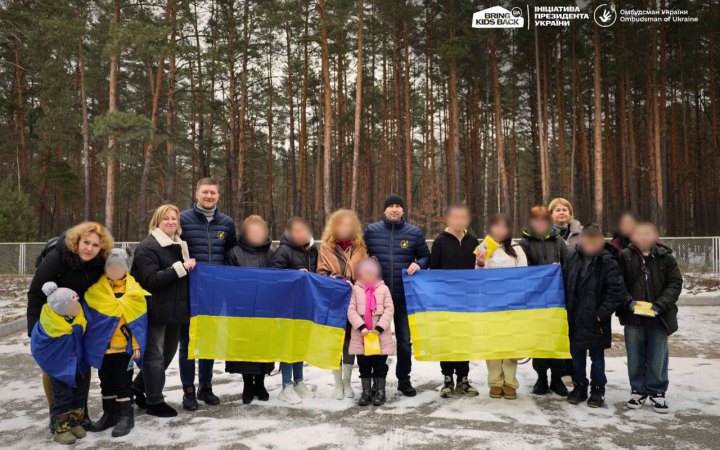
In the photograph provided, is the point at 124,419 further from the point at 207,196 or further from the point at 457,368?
the point at 457,368

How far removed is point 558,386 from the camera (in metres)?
4.83

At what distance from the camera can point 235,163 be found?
2294 cm

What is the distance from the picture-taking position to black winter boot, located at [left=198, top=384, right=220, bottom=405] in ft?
15.0

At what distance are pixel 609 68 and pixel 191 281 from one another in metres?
25.1

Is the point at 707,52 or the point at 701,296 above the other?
the point at 707,52

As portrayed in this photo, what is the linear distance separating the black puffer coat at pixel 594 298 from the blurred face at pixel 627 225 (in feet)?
0.98

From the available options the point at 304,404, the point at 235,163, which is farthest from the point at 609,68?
the point at 304,404

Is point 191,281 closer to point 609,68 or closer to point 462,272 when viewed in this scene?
point 462,272

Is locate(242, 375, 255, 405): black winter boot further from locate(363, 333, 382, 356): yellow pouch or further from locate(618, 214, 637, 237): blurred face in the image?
locate(618, 214, 637, 237): blurred face

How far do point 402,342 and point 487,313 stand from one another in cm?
92

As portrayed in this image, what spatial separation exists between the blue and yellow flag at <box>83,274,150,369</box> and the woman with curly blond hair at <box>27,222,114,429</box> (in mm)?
105

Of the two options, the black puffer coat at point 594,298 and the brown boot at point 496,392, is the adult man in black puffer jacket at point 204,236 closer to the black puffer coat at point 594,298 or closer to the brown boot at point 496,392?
the brown boot at point 496,392

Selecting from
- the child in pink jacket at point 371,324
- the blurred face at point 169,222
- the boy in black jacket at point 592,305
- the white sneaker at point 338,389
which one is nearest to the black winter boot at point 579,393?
the boy in black jacket at point 592,305

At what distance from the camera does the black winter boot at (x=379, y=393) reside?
452cm
